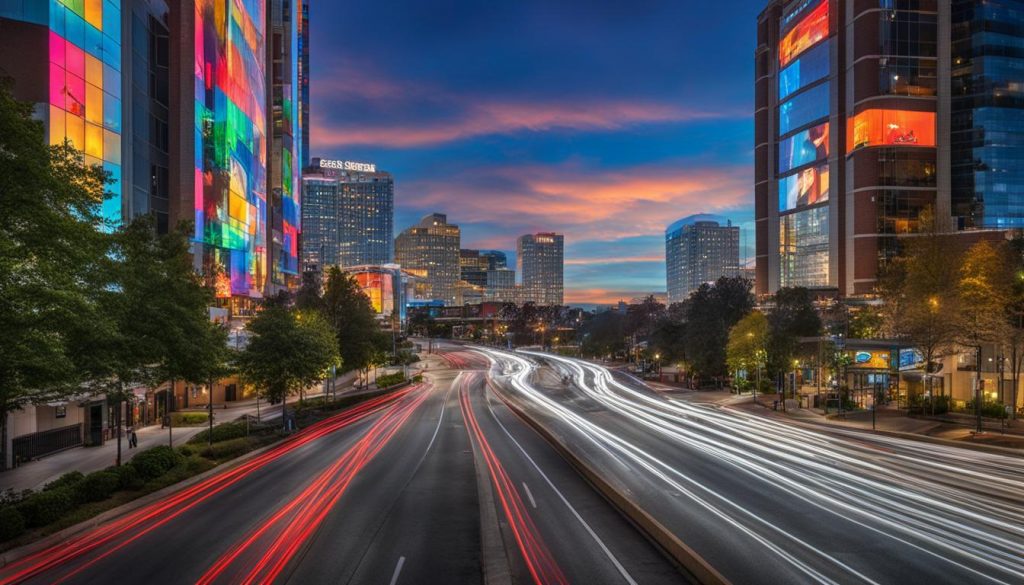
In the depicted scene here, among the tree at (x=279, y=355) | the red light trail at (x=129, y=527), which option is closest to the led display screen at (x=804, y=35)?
the tree at (x=279, y=355)

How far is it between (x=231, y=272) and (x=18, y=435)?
3896 centimetres

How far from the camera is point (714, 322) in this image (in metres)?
61.4

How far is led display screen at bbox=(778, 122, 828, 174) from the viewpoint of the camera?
95.2 meters

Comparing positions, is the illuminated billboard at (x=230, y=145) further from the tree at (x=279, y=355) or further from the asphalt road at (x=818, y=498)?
the asphalt road at (x=818, y=498)

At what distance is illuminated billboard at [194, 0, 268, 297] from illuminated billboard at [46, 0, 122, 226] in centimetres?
1415

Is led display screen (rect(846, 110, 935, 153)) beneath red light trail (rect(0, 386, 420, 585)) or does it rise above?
above

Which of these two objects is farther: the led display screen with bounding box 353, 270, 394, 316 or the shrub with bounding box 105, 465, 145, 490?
the led display screen with bounding box 353, 270, 394, 316

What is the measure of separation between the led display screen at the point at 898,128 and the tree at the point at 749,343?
2017 inches

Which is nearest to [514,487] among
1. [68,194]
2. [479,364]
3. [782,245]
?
[68,194]

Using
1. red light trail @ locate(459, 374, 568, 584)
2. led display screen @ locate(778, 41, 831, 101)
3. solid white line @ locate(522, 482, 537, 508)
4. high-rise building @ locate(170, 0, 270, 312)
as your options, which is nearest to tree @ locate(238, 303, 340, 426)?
red light trail @ locate(459, 374, 568, 584)

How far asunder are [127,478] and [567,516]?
15286 millimetres

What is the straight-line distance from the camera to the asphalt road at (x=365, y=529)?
13.1 metres

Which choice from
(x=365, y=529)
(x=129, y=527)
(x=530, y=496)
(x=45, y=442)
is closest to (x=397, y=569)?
(x=365, y=529)

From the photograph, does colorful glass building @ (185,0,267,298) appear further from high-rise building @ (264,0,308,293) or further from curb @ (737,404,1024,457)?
curb @ (737,404,1024,457)
